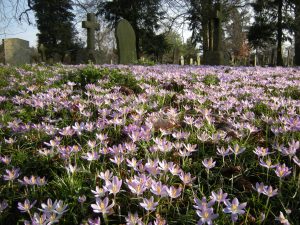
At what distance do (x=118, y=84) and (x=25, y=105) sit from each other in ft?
4.83

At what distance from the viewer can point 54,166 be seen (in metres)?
1.98

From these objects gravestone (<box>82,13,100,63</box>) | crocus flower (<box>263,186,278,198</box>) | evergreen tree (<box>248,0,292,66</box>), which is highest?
evergreen tree (<box>248,0,292,66</box>)

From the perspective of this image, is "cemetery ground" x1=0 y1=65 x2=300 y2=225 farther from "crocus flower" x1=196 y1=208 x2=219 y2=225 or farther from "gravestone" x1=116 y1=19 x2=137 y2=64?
"gravestone" x1=116 y1=19 x2=137 y2=64

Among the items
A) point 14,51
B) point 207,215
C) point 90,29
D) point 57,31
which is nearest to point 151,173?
point 207,215

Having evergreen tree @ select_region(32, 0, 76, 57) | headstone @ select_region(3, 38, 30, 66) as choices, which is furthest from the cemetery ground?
evergreen tree @ select_region(32, 0, 76, 57)

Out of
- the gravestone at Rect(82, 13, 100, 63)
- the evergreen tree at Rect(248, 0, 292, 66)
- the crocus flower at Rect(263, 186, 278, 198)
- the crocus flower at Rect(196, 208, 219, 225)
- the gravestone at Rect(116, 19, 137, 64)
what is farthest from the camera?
the evergreen tree at Rect(248, 0, 292, 66)

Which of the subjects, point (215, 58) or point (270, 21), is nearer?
point (215, 58)

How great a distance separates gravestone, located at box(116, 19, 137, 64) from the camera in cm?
1377

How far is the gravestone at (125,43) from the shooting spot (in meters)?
13.8

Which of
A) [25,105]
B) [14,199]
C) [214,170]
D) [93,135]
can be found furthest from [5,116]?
[214,170]

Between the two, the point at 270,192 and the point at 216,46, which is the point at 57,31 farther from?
the point at 270,192

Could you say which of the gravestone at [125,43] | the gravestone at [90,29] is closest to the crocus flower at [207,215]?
the gravestone at [125,43]

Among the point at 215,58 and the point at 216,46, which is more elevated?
the point at 216,46

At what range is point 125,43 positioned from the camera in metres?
14.1
